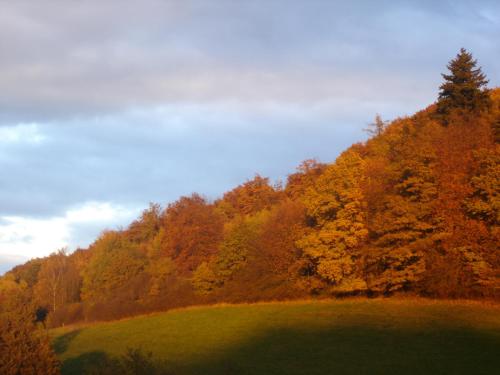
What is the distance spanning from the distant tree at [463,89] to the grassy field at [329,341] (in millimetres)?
23514

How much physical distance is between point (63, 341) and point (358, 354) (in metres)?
36.8

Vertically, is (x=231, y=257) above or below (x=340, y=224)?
below

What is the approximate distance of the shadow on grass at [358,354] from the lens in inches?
932

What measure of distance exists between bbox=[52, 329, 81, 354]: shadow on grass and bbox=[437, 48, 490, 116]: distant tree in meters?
42.8

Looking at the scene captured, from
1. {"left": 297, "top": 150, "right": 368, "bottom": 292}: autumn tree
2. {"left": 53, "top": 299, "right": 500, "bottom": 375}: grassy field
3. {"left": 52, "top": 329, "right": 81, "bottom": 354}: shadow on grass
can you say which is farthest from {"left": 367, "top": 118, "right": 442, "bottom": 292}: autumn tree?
{"left": 52, "top": 329, "right": 81, "bottom": 354}: shadow on grass

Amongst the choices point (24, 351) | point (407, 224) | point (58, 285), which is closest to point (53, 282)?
point (58, 285)

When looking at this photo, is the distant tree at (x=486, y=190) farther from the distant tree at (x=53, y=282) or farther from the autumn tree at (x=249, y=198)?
the distant tree at (x=53, y=282)

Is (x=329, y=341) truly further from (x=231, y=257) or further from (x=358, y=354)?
(x=231, y=257)

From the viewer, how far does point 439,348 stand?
2603cm

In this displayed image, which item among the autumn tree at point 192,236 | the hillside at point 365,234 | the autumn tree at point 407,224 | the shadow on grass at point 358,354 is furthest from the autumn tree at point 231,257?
the shadow on grass at point 358,354

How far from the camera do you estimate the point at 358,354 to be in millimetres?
27453

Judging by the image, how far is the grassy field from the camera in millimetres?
24891

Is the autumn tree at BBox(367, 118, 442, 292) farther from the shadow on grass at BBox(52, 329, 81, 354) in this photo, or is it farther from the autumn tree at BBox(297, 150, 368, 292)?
→ the shadow on grass at BBox(52, 329, 81, 354)

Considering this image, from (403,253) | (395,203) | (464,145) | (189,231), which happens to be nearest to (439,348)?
(403,253)
